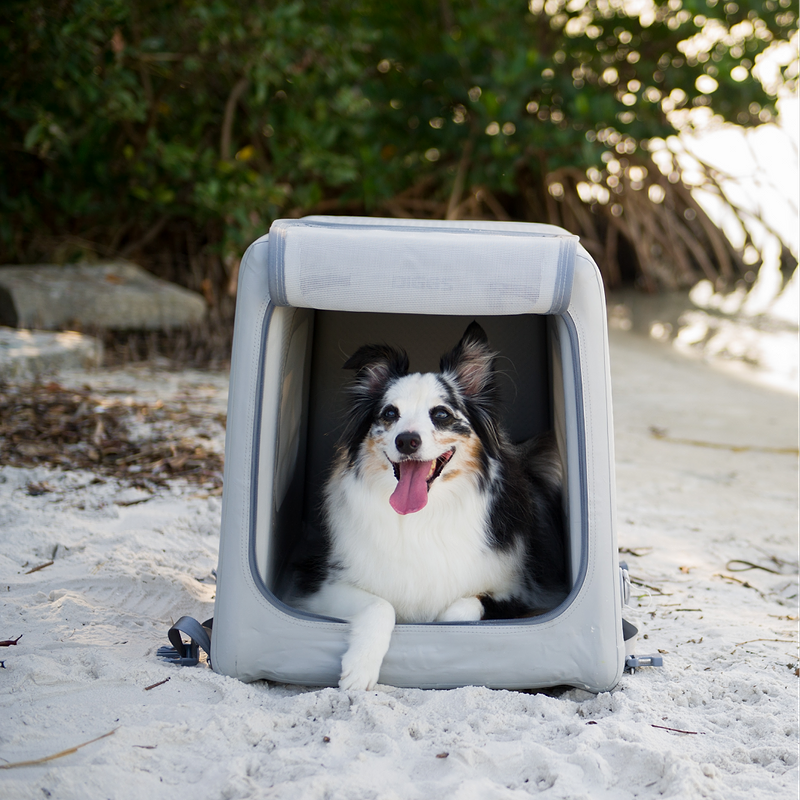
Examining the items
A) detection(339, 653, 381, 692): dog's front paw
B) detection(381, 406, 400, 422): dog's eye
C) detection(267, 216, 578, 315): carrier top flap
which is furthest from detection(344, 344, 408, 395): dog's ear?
detection(339, 653, 381, 692): dog's front paw

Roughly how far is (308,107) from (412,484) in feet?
16.9

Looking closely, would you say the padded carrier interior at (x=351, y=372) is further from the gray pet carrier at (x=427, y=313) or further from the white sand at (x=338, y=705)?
the gray pet carrier at (x=427, y=313)

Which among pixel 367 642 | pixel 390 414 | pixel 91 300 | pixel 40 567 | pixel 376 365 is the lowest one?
pixel 40 567

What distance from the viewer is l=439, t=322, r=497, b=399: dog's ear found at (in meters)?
2.32

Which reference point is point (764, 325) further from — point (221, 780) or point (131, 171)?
point (221, 780)

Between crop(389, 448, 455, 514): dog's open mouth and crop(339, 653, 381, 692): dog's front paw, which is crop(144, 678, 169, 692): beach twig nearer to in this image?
crop(339, 653, 381, 692): dog's front paw

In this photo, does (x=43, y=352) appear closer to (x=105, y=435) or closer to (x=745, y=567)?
(x=105, y=435)

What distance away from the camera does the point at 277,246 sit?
192cm

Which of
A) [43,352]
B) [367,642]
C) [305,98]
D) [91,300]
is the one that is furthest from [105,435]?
[305,98]

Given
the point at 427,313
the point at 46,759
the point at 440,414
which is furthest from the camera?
the point at 440,414

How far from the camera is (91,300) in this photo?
612 centimetres

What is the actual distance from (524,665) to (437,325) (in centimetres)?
132

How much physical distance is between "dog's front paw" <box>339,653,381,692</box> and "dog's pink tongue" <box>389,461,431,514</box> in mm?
398

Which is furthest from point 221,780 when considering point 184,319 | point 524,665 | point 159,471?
point 184,319
